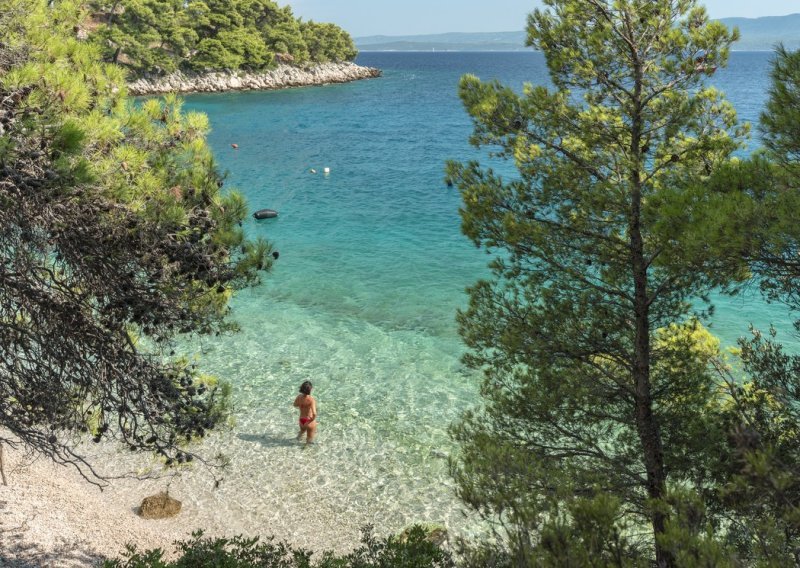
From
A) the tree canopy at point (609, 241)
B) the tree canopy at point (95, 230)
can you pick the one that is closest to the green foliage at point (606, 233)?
the tree canopy at point (609, 241)

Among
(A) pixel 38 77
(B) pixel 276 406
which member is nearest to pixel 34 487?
(B) pixel 276 406

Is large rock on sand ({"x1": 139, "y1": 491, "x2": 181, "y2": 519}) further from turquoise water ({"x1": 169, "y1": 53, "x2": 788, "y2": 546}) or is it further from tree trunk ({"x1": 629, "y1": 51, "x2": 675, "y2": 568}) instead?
tree trunk ({"x1": 629, "y1": 51, "x2": 675, "y2": 568})

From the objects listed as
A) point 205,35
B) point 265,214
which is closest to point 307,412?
point 265,214

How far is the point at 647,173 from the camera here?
6.62m

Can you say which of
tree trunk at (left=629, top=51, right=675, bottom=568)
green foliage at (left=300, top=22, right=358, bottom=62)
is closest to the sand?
tree trunk at (left=629, top=51, right=675, bottom=568)

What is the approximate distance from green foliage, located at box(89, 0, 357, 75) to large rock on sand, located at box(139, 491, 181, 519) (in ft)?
192

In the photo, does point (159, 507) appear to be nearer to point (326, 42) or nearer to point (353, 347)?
point (353, 347)

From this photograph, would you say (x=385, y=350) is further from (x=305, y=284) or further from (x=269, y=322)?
(x=305, y=284)

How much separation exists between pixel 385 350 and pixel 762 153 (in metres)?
11.0

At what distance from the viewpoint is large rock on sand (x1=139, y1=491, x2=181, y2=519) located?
30.6ft

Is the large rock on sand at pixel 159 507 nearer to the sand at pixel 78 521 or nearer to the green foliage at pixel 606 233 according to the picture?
the sand at pixel 78 521

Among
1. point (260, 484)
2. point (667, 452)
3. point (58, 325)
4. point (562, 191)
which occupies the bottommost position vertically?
point (260, 484)

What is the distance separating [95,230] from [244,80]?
80.4 metres

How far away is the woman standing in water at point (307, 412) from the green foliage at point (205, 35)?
5754 cm
